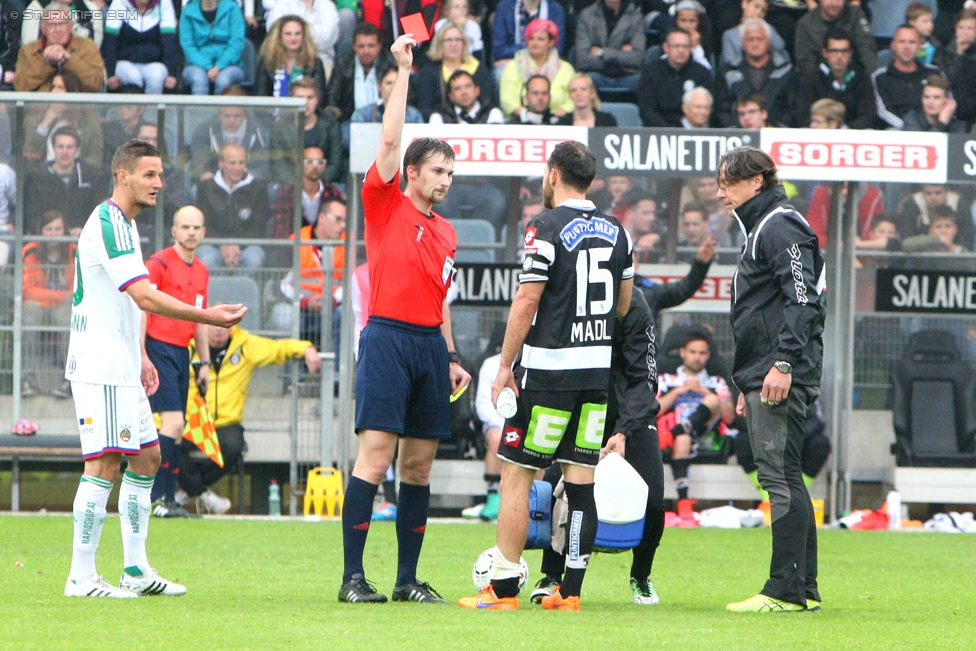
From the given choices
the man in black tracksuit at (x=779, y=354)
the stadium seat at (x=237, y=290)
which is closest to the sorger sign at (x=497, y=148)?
the stadium seat at (x=237, y=290)

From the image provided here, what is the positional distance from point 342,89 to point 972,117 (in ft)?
23.8

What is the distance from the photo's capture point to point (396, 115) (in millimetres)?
5750

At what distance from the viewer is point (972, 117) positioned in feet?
50.9

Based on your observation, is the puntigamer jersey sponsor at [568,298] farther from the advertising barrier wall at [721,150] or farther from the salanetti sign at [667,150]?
the salanetti sign at [667,150]

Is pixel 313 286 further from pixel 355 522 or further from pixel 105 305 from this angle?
pixel 355 522

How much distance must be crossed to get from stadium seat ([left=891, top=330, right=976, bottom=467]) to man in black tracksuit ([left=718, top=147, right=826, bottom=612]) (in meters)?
5.86

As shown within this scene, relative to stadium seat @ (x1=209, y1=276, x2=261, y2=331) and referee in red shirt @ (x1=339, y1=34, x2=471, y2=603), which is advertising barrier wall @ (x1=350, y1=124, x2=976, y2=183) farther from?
referee in red shirt @ (x1=339, y1=34, x2=471, y2=603)

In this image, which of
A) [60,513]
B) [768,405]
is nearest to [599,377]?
[768,405]

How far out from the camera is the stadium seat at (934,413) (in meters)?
11.7

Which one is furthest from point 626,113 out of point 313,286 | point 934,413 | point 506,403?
point 506,403

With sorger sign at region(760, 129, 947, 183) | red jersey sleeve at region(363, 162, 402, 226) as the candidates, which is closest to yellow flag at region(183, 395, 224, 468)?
sorger sign at region(760, 129, 947, 183)

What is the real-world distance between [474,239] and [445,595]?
587cm

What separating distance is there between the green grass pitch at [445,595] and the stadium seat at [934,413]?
1577 millimetres

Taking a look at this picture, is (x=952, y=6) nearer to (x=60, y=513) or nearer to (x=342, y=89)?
(x=342, y=89)
